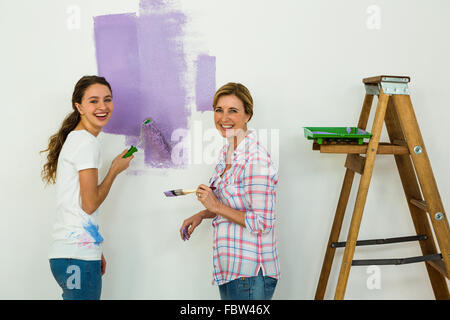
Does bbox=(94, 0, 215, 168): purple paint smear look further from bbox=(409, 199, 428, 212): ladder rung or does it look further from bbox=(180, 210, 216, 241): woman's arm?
bbox=(409, 199, 428, 212): ladder rung

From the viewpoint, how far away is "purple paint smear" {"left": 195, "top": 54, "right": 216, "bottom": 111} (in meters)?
1.96

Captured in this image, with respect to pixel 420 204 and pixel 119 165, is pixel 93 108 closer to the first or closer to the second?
pixel 119 165

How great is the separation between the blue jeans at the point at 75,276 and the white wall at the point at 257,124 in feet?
1.60

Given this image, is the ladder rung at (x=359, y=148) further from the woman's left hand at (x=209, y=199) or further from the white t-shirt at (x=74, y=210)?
the white t-shirt at (x=74, y=210)

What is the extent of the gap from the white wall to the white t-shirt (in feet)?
1.39

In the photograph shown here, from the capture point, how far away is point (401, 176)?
6.03ft

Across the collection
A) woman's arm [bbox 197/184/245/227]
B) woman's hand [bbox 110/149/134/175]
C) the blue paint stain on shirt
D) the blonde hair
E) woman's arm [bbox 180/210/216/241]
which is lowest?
woman's arm [bbox 180/210/216/241]

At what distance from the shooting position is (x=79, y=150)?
160 centimetres

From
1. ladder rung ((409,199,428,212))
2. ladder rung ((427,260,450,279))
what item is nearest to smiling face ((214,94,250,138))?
ladder rung ((409,199,428,212))

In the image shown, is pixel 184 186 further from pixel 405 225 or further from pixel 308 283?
pixel 405 225

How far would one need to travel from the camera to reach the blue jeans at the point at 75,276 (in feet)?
5.13

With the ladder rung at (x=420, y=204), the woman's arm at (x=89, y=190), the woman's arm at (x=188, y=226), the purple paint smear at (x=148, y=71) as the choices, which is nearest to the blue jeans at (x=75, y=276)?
the woman's arm at (x=89, y=190)
